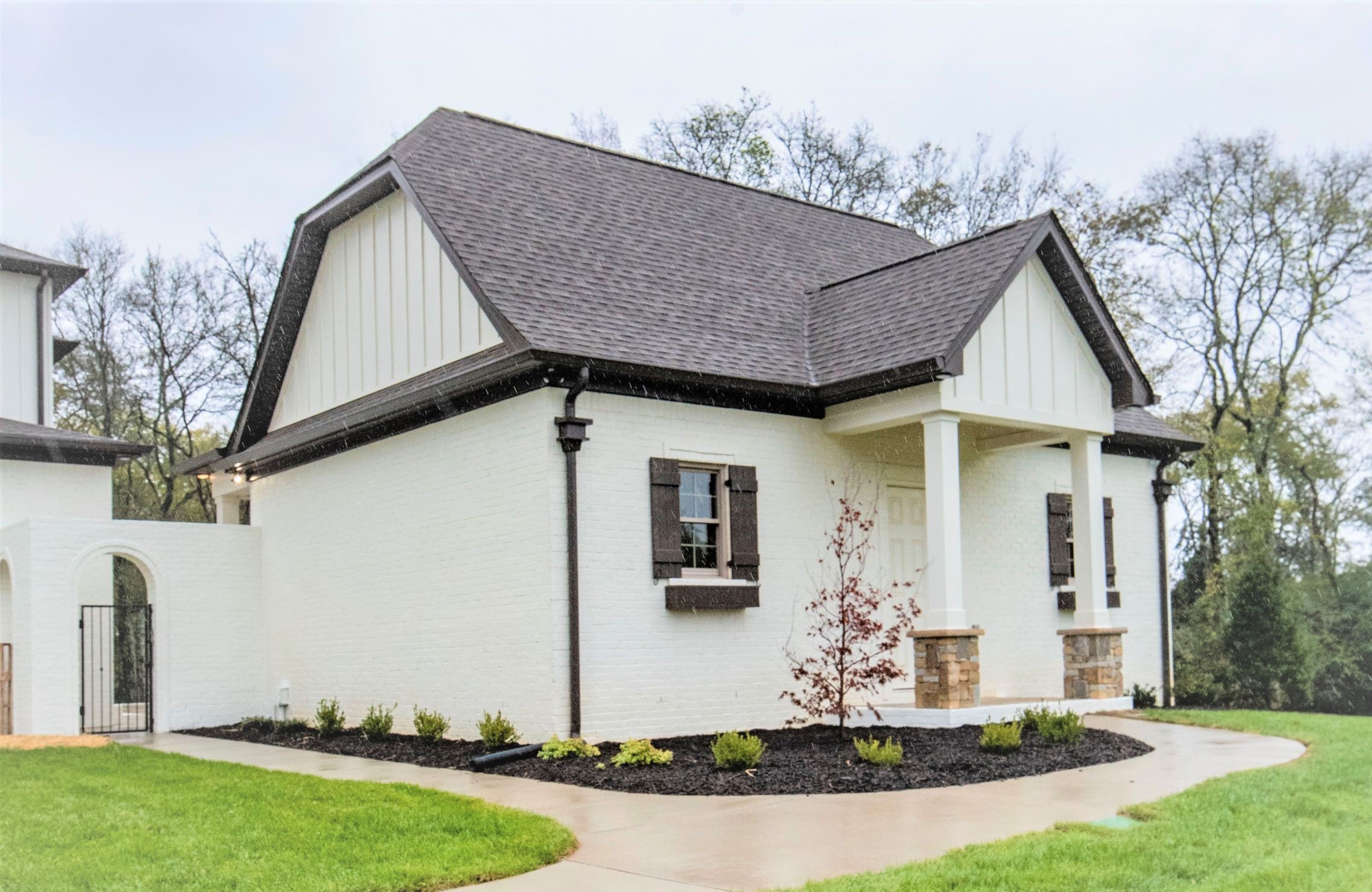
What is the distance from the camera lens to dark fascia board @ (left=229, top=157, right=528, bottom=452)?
13961 millimetres

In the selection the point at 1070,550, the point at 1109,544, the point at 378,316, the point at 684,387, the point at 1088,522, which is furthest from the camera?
the point at 1109,544

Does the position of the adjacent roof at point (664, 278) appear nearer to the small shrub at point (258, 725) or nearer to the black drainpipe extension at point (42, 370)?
the small shrub at point (258, 725)

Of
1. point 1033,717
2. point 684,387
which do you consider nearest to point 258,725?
point 684,387

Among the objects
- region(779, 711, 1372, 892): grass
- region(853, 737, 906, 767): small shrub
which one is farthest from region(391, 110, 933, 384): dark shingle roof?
region(779, 711, 1372, 892): grass

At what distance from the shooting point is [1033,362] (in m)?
14.1

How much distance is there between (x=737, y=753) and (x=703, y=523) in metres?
3.80

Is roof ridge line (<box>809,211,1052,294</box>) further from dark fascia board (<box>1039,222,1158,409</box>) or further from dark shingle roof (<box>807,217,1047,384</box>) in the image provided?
dark fascia board (<box>1039,222,1158,409</box>)

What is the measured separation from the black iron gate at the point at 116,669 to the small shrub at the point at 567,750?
7.22 m

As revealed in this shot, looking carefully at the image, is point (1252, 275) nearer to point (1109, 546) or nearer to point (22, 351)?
point (1109, 546)

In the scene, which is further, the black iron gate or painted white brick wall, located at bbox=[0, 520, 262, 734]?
the black iron gate

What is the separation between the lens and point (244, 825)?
314 inches

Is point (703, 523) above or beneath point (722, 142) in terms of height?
beneath

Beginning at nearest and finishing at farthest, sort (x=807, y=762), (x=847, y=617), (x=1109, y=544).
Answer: (x=807, y=762) < (x=847, y=617) < (x=1109, y=544)

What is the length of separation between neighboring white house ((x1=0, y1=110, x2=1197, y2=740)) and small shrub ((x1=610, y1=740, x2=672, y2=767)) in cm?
132
